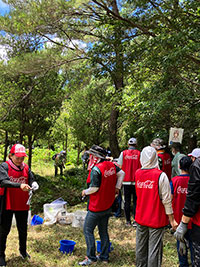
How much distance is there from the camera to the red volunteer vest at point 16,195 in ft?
12.7

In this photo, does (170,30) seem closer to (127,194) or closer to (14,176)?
(127,194)

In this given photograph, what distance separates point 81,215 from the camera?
6.01 metres

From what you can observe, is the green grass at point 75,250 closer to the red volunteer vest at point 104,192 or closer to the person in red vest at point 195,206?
the red volunteer vest at point 104,192

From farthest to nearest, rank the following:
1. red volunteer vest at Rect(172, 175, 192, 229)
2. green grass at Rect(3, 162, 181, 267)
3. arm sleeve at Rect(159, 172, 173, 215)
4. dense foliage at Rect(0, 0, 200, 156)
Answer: dense foliage at Rect(0, 0, 200, 156) → green grass at Rect(3, 162, 181, 267) → red volunteer vest at Rect(172, 175, 192, 229) → arm sleeve at Rect(159, 172, 173, 215)

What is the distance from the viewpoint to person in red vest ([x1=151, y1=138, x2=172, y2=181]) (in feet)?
19.2

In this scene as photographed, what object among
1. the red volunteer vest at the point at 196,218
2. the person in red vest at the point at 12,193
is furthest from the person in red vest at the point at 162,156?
the red volunteer vest at the point at 196,218

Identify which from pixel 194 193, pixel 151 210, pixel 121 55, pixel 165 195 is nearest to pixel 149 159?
pixel 165 195

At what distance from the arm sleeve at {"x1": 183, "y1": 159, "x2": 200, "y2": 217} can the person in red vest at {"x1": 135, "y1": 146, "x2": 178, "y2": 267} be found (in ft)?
1.92

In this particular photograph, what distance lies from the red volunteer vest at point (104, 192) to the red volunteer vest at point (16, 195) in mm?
1011

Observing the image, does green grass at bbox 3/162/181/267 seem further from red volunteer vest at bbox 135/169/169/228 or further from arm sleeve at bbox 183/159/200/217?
arm sleeve at bbox 183/159/200/217

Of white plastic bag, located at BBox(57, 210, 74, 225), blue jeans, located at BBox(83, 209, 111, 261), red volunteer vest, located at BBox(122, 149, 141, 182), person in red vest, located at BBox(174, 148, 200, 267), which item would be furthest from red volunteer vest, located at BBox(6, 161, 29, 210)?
red volunteer vest, located at BBox(122, 149, 141, 182)

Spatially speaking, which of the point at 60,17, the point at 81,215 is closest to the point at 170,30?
the point at 60,17

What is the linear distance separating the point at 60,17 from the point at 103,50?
5.03 feet

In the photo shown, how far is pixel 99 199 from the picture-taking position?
3941 mm
